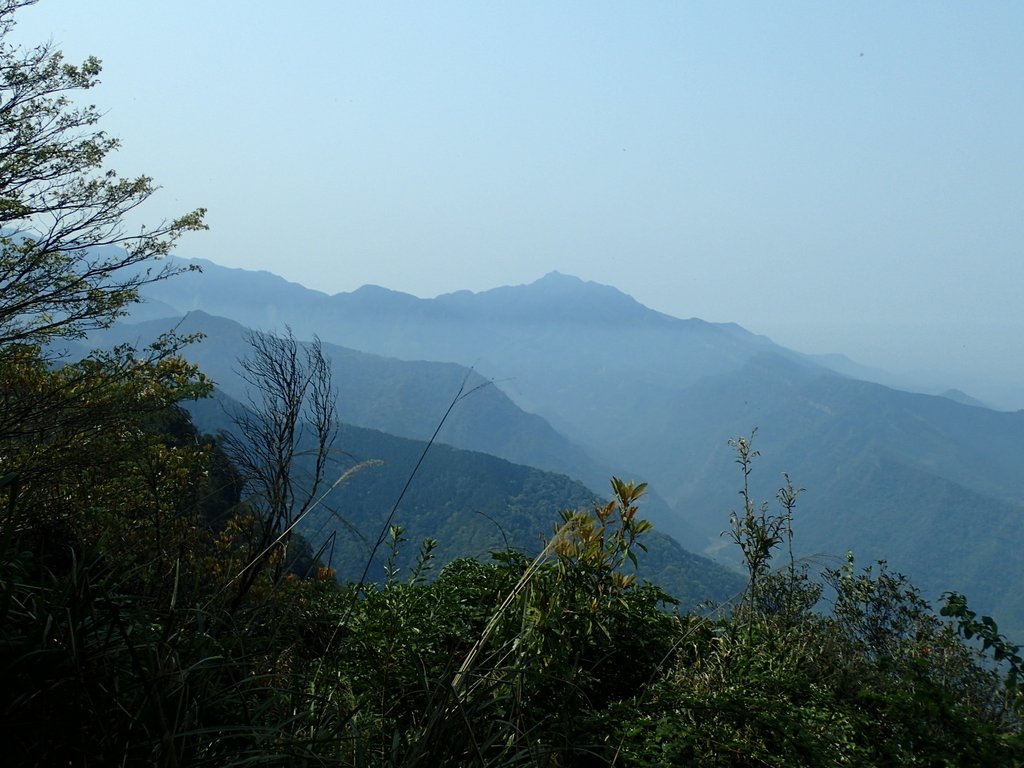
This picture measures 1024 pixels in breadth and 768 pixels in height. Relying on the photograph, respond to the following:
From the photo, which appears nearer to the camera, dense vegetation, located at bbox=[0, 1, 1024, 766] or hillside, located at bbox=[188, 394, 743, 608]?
dense vegetation, located at bbox=[0, 1, 1024, 766]

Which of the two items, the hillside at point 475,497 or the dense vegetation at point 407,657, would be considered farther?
the hillside at point 475,497

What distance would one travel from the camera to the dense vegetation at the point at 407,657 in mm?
1457

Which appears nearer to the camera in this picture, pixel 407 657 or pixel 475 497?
pixel 407 657

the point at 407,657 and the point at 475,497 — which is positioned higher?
the point at 407,657

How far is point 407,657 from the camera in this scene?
2.39 metres

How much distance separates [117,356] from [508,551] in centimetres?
628

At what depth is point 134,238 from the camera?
30.0ft

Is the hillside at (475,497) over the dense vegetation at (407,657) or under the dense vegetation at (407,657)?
under

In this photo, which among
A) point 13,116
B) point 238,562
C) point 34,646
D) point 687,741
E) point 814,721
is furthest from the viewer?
point 13,116

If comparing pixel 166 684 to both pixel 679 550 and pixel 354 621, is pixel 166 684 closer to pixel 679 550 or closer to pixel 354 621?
pixel 354 621

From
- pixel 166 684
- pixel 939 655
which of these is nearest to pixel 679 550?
pixel 939 655

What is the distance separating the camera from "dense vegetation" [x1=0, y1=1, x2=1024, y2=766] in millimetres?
1457

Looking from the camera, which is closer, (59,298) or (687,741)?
(687,741)

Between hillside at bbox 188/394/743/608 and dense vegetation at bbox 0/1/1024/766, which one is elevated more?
dense vegetation at bbox 0/1/1024/766
